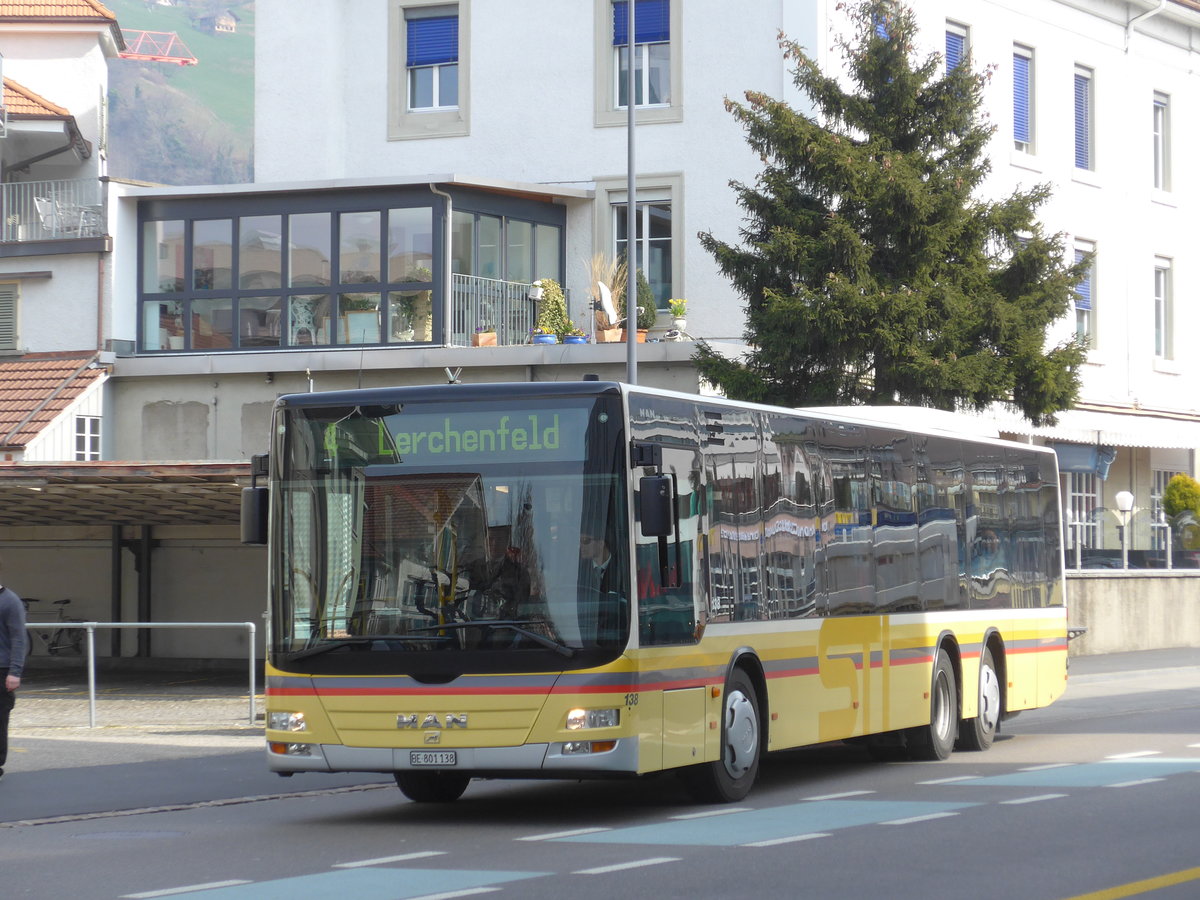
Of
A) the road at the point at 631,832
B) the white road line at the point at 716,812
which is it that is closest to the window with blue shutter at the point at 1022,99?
the road at the point at 631,832

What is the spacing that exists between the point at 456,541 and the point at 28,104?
1187 inches

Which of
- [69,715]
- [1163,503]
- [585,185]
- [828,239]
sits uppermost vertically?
[585,185]

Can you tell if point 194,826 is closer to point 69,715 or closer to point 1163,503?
point 69,715

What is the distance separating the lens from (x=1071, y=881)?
9398 mm

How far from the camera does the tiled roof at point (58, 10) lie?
41875 mm

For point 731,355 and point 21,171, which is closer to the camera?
point 731,355

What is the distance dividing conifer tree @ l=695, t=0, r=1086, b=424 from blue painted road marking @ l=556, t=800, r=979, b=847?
13.0 m

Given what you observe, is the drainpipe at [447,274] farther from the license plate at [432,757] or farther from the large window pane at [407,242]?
the license plate at [432,757]

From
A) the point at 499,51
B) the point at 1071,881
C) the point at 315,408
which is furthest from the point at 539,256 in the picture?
the point at 1071,881

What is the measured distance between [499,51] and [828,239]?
12984 mm

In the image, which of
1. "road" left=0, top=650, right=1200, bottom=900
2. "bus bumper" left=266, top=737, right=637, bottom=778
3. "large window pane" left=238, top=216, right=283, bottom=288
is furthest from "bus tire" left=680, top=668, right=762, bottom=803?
"large window pane" left=238, top=216, right=283, bottom=288

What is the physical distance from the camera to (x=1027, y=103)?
129 feet

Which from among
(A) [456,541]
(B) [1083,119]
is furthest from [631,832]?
(B) [1083,119]

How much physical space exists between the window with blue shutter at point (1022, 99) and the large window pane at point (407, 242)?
13.1m
